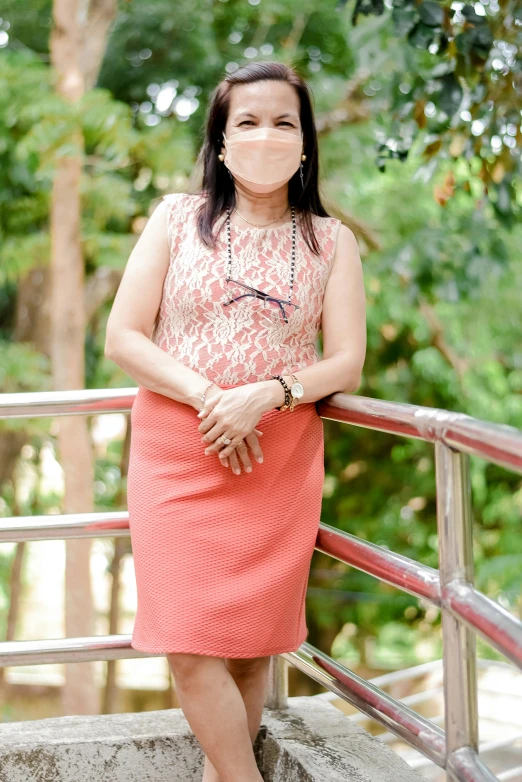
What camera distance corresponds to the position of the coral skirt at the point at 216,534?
6.18 ft

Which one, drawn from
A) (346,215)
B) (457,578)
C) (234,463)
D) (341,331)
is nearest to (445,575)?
(457,578)

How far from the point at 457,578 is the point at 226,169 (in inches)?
42.1

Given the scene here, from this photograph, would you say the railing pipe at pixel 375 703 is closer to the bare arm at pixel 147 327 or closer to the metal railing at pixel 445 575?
the metal railing at pixel 445 575

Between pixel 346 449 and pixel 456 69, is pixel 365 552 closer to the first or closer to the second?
pixel 456 69

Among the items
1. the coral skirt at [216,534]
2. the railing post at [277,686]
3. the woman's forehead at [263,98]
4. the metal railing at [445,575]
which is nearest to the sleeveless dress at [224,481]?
the coral skirt at [216,534]

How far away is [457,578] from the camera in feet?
5.06

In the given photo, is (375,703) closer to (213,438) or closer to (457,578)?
(457,578)

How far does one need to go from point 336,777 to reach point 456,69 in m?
1.95

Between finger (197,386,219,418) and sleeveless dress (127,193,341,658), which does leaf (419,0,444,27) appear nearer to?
sleeveless dress (127,193,341,658)

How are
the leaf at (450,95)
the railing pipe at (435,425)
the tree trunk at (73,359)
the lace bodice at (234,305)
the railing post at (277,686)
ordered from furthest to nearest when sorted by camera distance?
the tree trunk at (73,359), the leaf at (450,95), the railing post at (277,686), the lace bodice at (234,305), the railing pipe at (435,425)

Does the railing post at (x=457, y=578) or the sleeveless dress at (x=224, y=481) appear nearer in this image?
the railing post at (x=457, y=578)

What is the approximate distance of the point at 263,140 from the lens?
2.04 m

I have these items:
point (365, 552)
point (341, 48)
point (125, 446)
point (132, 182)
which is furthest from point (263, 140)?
point (125, 446)

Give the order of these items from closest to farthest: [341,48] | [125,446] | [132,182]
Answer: [132,182] → [341,48] → [125,446]
